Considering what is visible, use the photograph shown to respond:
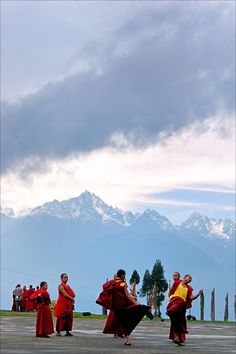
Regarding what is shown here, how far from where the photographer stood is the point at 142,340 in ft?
88.6

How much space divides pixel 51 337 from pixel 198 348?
18.3 feet

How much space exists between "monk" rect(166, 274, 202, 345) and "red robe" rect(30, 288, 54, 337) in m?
4.05

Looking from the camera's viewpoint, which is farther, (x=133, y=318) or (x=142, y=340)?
(x=142, y=340)

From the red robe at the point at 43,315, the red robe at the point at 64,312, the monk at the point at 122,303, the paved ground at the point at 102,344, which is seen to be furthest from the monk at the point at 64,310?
the monk at the point at 122,303

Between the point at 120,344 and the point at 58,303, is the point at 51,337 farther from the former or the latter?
the point at 120,344

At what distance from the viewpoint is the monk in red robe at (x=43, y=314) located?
2781 cm

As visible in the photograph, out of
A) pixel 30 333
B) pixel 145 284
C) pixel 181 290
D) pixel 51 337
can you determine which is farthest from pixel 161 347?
pixel 145 284

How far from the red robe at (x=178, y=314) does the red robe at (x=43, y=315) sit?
4060mm

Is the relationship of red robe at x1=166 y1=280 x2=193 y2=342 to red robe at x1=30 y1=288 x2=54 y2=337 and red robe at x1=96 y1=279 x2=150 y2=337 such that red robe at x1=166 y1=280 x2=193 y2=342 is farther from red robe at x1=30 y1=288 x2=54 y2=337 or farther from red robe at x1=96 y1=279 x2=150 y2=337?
red robe at x1=30 y1=288 x2=54 y2=337

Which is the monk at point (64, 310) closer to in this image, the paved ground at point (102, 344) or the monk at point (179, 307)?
the paved ground at point (102, 344)

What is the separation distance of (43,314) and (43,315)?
0.11ft

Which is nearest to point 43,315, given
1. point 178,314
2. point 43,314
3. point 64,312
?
point 43,314

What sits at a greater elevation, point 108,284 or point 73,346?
point 108,284

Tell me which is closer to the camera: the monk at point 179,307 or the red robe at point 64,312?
the monk at point 179,307
